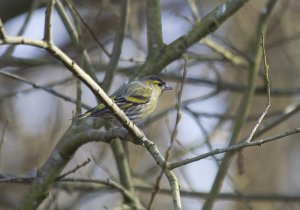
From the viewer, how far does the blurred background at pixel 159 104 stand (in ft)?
24.2

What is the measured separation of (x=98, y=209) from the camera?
12852 mm

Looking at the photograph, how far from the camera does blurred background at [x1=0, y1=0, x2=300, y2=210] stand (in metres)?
7.38

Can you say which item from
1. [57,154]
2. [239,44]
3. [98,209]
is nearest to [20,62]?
[57,154]

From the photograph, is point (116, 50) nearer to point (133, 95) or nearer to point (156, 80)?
point (133, 95)

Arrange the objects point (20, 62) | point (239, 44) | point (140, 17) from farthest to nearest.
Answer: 1. point (239, 44)
2. point (140, 17)
3. point (20, 62)

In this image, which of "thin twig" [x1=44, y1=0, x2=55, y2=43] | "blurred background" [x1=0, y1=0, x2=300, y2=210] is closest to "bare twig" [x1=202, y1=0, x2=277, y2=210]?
"blurred background" [x1=0, y1=0, x2=300, y2=210]

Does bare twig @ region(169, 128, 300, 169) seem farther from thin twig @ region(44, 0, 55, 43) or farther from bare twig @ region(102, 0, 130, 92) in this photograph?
bare twig @ region(102, 0, 130, 92)

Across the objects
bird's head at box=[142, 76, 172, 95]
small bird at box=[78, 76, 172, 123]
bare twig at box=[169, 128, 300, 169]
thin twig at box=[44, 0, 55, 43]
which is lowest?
bare twig at box=[169, 128, 300, 169]

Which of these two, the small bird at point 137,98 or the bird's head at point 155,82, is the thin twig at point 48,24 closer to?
the small bird at point 137,98

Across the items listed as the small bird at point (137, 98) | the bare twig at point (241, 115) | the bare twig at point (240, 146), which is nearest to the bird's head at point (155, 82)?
the small bird at point (137, 98)

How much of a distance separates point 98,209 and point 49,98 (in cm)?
256

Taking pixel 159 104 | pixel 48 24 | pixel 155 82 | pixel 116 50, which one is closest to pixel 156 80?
pixel 155 82

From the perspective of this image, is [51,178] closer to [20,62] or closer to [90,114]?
[90,114]

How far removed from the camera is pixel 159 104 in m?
13.5
